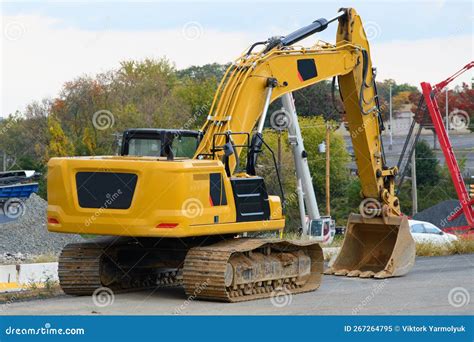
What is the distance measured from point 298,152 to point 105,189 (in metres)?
19.8

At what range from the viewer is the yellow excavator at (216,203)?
52.8 feet

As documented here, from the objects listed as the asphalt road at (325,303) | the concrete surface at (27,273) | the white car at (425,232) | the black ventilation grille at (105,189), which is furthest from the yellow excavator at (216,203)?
the white car at (425,232)

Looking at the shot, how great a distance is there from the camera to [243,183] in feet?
56.4

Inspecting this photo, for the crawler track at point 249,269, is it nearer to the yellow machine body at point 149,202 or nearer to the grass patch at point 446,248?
the yellow machine body at point 149,202

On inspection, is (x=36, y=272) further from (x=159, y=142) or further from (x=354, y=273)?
(x=354, y=273)

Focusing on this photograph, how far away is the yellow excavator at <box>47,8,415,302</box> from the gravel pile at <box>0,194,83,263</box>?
14.2 metres

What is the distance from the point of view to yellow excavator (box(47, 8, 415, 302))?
634 inches

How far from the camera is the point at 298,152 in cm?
3566

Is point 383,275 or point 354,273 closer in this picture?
point 383,275

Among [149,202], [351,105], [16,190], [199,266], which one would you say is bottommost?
[16,190]

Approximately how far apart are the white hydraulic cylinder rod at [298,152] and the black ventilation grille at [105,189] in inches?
709

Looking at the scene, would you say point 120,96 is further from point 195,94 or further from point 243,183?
point 243,183

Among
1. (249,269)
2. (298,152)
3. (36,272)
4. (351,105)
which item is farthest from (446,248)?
(249,269)

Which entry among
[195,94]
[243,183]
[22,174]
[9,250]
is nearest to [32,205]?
[22,174]
